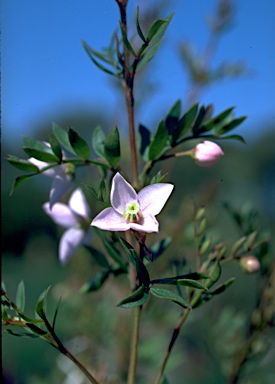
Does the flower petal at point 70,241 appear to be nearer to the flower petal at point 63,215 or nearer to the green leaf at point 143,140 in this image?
the flower petal at point 63,215

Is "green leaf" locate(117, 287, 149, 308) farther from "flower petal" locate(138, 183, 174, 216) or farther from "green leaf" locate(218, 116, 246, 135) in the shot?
"green leaf" locate(218, 116, 246, 135)

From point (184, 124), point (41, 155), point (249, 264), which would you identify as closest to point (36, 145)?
point (41, 155)

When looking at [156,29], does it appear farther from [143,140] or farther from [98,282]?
[98,282]

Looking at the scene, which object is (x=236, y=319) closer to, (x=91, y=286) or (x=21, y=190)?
(x=91, y=286)

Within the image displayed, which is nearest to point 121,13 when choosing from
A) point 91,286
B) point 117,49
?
point 117,49

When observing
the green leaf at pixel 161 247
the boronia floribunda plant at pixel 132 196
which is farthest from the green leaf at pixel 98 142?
the green leaf at pixel 161 247

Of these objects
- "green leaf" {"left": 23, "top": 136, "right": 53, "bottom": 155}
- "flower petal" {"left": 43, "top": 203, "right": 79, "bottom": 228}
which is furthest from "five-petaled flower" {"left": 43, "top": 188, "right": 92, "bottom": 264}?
"green leaf" {"left": 23, "top": 136, "right": 53, "bottom": 155}
